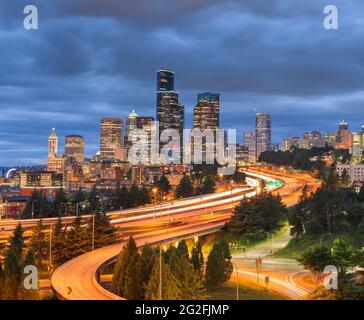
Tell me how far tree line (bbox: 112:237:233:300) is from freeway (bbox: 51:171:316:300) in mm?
1388

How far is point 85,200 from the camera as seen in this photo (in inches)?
2768

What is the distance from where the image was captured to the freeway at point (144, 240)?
22594 mm

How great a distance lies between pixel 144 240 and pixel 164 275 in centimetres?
1721

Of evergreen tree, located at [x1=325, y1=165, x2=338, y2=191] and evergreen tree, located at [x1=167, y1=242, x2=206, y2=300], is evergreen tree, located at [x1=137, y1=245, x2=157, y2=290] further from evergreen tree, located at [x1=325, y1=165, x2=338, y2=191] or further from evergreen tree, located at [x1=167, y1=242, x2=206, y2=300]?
evergreen tree, located at [x1=325, y1=165, x2=338, y2=191]

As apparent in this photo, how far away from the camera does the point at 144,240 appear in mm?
38156

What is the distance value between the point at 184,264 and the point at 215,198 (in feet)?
152

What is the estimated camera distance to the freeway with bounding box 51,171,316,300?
890 inches

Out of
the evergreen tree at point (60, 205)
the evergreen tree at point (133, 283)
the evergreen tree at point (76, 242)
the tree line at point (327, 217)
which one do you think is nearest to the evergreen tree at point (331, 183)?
the tree line at point (327, 217)

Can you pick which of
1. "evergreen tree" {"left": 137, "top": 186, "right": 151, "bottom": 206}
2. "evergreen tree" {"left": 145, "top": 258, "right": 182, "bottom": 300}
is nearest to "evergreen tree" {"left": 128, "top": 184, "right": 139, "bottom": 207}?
"evergreen tree" {"left": 137, "top": 186, "right": 151, "bottom": 206}

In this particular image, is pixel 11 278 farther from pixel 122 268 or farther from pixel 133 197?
pixel 133 197

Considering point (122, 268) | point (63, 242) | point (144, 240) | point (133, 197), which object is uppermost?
point (122, 268)

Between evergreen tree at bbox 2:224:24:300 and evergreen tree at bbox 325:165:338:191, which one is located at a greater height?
evergreen tree at bbox 325:165:338:191

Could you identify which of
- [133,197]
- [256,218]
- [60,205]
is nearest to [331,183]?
[256,218]

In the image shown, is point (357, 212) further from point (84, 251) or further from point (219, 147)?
point (219, 147)
